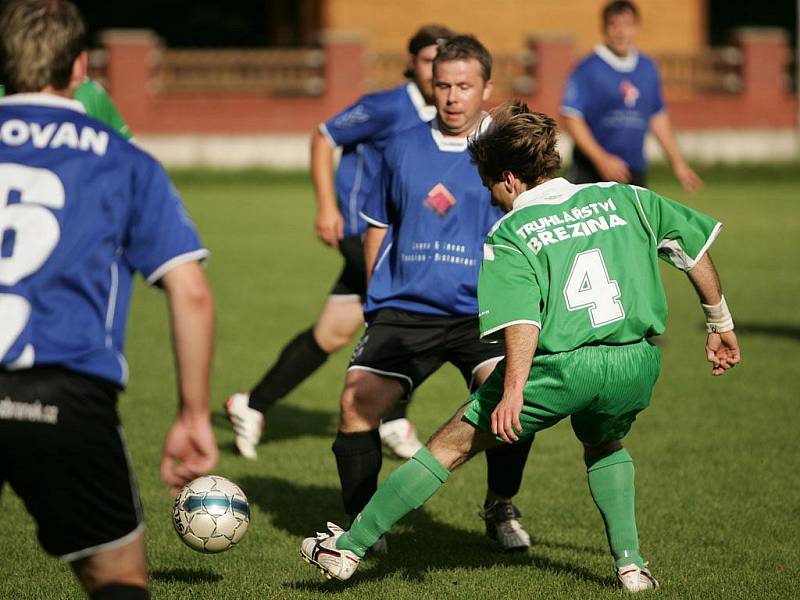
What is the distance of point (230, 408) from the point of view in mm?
7383

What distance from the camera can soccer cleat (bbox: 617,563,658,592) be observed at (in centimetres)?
479

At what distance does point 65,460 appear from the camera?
10.4 ft

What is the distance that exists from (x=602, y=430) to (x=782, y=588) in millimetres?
990

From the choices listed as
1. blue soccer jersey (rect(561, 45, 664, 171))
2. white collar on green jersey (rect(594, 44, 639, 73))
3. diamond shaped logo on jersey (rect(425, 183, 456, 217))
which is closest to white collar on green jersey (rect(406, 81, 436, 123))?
diamond shaped logo on jersey (rect(425, 183, 456, 217))

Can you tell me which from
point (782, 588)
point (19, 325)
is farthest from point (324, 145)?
point (19, 325)

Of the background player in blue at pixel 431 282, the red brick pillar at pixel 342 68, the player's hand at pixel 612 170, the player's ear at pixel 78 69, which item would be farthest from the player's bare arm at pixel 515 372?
the red brick pillar at pixel 342 68

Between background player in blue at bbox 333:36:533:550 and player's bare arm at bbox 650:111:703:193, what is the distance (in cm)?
507

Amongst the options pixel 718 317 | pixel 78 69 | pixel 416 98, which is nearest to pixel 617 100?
pixel 416 98

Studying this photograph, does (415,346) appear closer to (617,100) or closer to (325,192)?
(325,192)

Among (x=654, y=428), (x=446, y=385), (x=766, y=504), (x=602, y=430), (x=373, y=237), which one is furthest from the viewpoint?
(x=446, y=385)

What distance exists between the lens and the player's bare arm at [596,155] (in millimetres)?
10047

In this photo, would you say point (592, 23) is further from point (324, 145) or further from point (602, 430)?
point (602, 430)

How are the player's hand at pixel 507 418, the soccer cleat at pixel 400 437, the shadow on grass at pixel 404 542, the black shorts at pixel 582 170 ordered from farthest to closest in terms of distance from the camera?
1. the black shorts at pixel 582 170
2. the soccer cleat at pixel 400 437
3. the shadow on grass at pixel 404 542
4. the player's hand at pixel 507 418

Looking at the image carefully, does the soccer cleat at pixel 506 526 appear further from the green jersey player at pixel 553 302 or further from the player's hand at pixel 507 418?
the player's hand at pixel 507 418
